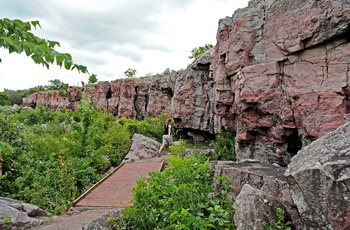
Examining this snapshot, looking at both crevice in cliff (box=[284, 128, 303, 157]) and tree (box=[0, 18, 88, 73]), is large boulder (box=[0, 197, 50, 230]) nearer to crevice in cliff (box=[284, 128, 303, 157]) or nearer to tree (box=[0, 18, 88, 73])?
tree (box=[0, 18, 88, 73])

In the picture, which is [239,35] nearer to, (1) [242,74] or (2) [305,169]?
(1) [242,74]

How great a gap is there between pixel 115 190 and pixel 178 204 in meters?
4.24

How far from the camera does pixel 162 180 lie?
4.21 metres

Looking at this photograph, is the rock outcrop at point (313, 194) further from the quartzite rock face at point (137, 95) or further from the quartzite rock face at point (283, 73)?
the quartzite rock face at point (137, 95)

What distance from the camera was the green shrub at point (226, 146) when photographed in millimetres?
10781

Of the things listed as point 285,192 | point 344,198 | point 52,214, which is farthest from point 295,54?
point 52,214

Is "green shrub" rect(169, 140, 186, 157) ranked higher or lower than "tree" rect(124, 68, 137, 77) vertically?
lower

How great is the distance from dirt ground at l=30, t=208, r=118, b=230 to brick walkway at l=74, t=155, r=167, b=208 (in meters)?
0.32

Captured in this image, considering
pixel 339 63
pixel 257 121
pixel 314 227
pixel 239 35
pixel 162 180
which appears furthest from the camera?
pixel 239 35

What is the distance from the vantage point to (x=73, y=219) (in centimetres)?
571

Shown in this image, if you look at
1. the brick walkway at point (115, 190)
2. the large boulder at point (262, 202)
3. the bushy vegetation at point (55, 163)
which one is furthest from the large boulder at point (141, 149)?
the large boulder at point (262, 202)

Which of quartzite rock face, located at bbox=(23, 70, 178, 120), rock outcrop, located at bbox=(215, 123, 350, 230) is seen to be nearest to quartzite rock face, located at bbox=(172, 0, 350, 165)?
rock outcrop, located at bbox=(215, 123, 350, 230)

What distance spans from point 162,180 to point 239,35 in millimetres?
5044

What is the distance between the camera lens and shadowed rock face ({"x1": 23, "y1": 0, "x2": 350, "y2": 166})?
5199 mm
